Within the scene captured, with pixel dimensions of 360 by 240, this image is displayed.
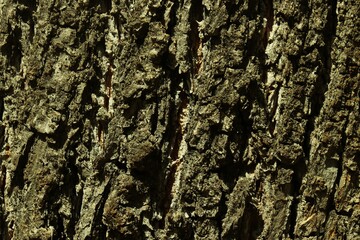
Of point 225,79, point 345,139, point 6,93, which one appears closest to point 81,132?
point 6,93

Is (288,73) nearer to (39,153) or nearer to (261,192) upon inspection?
(261,192)

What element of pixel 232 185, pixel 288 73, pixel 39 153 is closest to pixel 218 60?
pixel 288 73

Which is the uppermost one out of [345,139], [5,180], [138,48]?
[138,48]

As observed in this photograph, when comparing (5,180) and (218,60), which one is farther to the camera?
(5,180)

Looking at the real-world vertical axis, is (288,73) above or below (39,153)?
above

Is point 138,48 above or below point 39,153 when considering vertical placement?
above

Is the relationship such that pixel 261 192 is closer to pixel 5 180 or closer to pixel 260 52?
pixel 260 52
